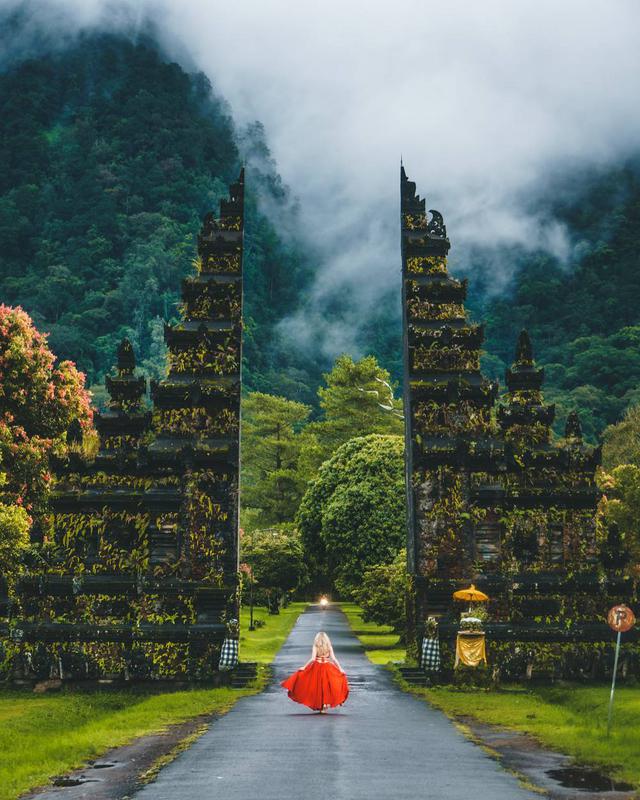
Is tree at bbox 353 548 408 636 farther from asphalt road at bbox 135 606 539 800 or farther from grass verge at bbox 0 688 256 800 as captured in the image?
asphalt road at bbox 135 606 539 800

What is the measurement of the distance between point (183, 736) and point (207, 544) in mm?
10590

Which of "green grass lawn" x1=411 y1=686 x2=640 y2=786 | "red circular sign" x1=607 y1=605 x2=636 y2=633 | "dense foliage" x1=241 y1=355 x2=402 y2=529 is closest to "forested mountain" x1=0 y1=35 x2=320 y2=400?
"dense foliage" x1=241 y1=355 x2=402 y2=529

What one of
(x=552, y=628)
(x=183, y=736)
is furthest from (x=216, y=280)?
(x=183, y=736)

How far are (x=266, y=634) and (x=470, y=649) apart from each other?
22530mm

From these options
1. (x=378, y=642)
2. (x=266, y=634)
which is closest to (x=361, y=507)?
(x=266, y=634)

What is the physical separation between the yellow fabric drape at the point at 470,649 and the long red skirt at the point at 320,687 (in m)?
7.02

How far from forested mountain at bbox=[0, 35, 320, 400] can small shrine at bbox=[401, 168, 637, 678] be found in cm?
9349

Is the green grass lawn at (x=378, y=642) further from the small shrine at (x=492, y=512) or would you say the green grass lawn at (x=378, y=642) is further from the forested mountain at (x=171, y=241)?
the forested mountain at (x=171, y=241)

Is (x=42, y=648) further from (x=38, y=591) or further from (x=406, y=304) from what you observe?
(x=406, y=304)

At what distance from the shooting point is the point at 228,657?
87.7 ft

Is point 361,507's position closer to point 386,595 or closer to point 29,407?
point 386,595

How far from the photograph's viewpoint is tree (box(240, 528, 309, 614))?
199 ft

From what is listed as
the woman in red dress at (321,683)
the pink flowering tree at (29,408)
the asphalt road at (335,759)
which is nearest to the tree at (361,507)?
the pink flowering tree at (29,408)

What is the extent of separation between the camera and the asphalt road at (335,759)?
1203 centimetres
